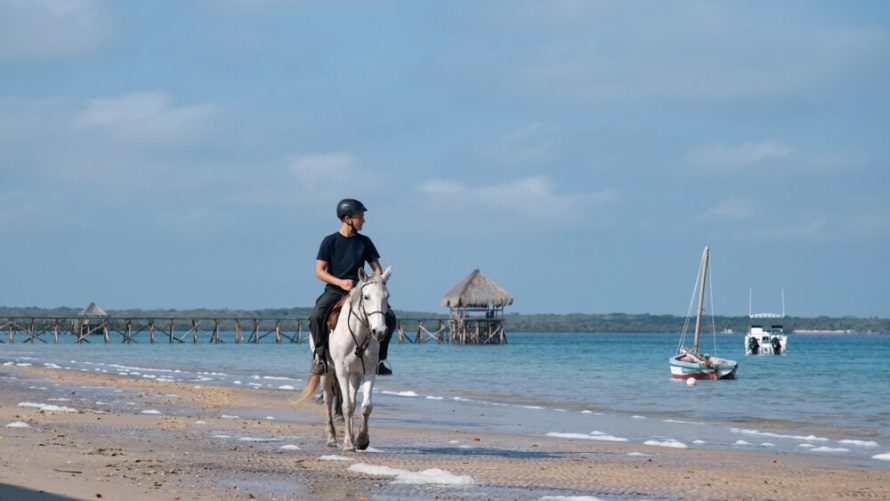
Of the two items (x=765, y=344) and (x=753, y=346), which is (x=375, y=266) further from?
(x=753, y=346)

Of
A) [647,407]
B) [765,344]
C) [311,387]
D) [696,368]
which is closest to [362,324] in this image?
[311,387]

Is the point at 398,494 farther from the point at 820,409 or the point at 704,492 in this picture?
Answer: the point at 820,409

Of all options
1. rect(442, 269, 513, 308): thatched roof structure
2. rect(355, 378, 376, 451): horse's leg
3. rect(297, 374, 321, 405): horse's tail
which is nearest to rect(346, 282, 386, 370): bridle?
rect(355, 378, 376, 451): horse's leg

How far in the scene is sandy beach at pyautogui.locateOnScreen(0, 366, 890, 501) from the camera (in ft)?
21.5

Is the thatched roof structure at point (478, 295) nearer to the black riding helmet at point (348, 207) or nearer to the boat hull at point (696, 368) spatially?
the boat hull at point (696, 368)

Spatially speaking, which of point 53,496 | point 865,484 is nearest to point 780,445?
point 865,484

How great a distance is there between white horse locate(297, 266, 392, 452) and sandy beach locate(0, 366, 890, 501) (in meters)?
0.42

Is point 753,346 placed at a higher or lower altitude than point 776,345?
lower

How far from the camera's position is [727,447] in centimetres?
1154

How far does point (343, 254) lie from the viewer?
9.48 meters

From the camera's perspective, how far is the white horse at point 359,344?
28.1ft

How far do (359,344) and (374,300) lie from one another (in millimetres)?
594

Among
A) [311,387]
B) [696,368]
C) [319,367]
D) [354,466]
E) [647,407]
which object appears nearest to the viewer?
[354,466]

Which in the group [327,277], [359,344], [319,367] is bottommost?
[319,367]
